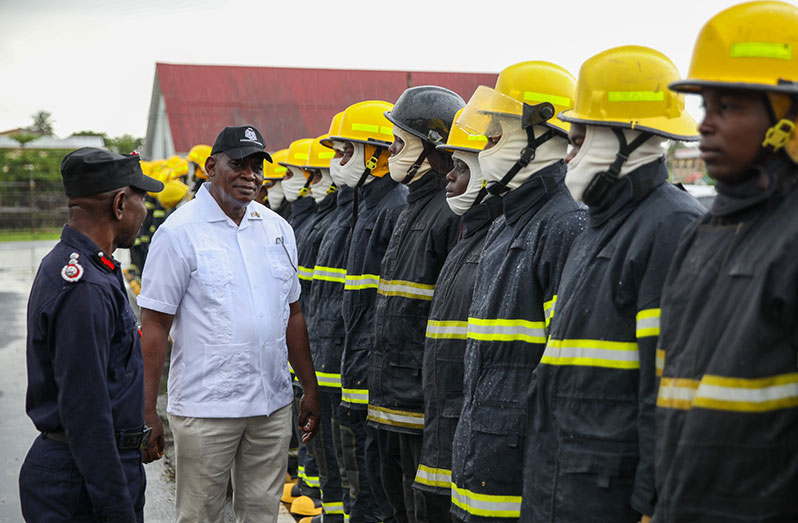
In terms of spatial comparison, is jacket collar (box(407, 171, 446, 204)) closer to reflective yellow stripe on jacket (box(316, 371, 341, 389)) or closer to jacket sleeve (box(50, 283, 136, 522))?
reflective yellow stripe on jacket (box(316, 371, 341, 389))

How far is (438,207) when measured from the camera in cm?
487

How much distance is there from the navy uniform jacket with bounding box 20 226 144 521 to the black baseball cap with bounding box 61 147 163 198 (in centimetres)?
18

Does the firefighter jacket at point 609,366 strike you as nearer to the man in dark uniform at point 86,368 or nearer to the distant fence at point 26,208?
the man in dark uniform at point 86,368

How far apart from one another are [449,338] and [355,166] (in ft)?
7.41

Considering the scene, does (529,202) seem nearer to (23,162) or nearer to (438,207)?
(438,207)

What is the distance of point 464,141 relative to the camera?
14.7 ft

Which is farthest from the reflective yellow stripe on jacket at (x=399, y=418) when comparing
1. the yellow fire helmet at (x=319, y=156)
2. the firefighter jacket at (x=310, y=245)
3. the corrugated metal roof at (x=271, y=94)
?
the corrugated metal roof at (x=271, y=94)

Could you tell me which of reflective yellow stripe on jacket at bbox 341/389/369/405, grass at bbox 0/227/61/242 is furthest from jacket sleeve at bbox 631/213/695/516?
grass at bbox 0/227/61/242

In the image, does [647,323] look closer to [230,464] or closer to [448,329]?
[448,329]

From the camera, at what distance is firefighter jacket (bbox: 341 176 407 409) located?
5.36 m

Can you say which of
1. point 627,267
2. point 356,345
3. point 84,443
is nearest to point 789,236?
point 627,267

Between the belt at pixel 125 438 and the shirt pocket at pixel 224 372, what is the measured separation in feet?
2.98

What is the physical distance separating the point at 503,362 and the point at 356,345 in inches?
77.2

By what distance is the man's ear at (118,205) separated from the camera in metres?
3.56
